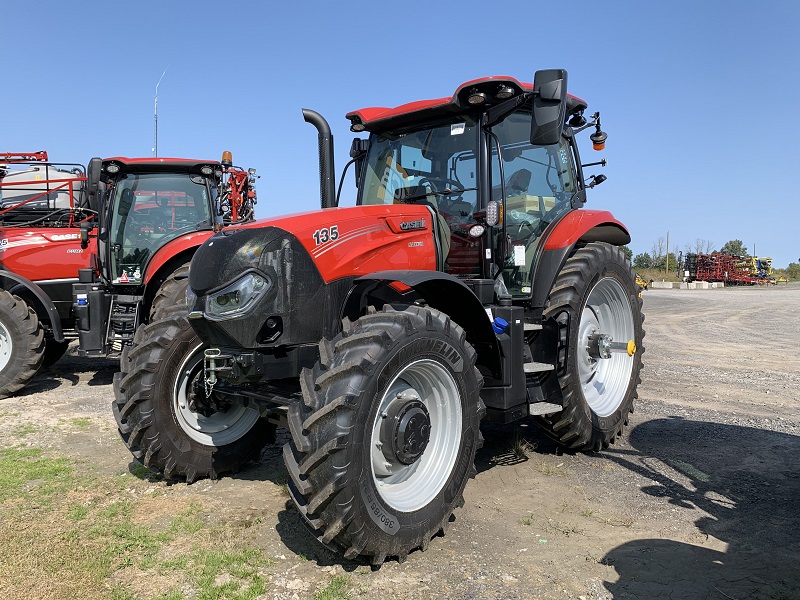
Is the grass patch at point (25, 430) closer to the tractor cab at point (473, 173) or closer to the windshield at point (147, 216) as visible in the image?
the windshield at point (147, 216)

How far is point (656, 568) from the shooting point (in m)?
3.05

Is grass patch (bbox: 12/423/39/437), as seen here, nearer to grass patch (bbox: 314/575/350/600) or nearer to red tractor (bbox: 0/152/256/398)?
red tractor (bbox: 0/152/256/398)

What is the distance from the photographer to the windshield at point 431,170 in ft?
14.5

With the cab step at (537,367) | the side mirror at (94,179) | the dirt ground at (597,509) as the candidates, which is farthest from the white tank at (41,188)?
the cab step at (537,367)

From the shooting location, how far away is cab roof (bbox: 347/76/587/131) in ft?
13.5

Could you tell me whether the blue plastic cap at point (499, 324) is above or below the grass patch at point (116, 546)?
above

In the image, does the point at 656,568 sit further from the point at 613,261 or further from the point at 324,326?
the point at 613,261

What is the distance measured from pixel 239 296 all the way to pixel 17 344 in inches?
228

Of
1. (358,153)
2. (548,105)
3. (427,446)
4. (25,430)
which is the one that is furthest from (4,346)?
(548,105)

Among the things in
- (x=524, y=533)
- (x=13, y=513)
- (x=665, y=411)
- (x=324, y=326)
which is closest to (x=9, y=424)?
(x=13, y=513)

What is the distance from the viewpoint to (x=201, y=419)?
13.9ft

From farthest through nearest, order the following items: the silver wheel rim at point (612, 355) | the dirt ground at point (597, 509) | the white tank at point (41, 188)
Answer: the white tank at point (41, 188) < the silver wheel rim at point (612, 355) < the dirt ground at point (597, 509)

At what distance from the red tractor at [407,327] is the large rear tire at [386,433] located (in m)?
0.01

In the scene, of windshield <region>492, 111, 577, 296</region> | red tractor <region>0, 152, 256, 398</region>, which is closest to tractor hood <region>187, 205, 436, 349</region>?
windshield <region>492, 111, 577, 296</region>
